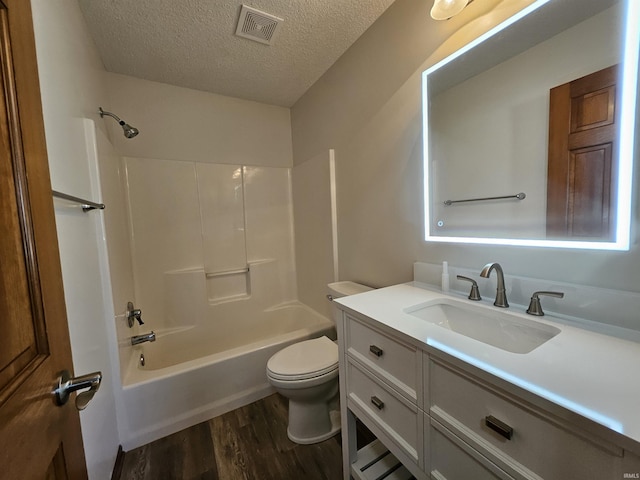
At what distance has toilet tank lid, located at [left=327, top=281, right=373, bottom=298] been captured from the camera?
1.69 meters

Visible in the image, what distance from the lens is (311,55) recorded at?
1828mm

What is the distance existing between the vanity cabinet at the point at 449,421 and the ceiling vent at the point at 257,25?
1676 millimetres

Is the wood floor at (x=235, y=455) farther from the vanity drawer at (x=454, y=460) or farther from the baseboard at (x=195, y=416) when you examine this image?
the vanity drawer at (x=454, y=460)

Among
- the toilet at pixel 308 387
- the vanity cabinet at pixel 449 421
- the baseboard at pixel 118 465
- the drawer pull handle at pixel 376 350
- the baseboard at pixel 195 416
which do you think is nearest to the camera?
the vanity cabinet at pixel 449 421

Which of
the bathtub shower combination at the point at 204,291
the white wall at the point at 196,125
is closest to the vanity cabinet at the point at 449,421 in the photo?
the bathtub shower combination at the point at 204,291

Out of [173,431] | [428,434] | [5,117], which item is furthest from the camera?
[173,431]

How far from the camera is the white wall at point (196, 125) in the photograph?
6.60 ft

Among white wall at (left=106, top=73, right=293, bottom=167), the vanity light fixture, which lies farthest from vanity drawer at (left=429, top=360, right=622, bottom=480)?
white wall at (left=106, top=73, right=293, bottom=167)

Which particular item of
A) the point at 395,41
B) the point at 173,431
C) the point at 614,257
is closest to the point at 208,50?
the point at 395,41

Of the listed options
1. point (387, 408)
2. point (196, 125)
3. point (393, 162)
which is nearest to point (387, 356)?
point (387, 408)

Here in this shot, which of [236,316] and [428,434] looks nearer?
[428,434]

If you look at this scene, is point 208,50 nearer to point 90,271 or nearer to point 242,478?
point 90,271

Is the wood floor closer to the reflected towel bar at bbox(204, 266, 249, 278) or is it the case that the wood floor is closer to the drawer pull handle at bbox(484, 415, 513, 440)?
the drawer pull handle at bbox(484, 415, 513, 440)

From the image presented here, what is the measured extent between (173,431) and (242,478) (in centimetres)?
59
